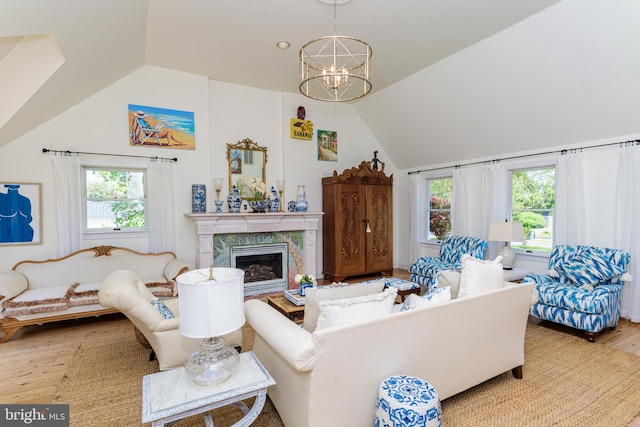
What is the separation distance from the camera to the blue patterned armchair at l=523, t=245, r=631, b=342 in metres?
3.03

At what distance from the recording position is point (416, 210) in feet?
20.3

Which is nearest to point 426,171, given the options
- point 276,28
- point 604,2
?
point 604,2

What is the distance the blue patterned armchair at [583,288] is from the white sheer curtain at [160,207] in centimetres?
444

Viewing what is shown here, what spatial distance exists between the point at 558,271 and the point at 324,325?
3.49 metres

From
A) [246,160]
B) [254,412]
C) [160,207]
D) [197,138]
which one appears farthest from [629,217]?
[160,207]

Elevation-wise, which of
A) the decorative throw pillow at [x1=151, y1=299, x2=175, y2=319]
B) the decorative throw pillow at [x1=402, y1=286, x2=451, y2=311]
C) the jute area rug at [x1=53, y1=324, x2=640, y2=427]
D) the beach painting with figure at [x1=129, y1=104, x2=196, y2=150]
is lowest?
the jute area rug at [x1=53, y1=324, x2=640, y2=427]

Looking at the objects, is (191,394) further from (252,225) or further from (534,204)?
(534,204)

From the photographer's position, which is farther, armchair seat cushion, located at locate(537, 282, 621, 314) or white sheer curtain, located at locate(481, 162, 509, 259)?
white sheer curtain, located at locate(481, 162, 509, 259)

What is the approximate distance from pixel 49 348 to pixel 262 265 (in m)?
2.71

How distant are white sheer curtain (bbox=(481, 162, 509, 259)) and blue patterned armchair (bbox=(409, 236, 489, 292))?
39 centimetres

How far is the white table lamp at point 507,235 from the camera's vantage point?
→ 4211mm

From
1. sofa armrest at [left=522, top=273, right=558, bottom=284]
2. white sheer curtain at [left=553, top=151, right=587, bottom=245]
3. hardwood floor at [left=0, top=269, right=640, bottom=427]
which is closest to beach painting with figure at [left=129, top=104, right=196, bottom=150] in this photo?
hardwood floor at [left=0, top=269, right=640, bottom=427]

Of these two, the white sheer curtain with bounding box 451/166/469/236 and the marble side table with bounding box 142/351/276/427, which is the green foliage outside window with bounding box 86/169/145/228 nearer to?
the marble side table with bounding box 142/351/276/427

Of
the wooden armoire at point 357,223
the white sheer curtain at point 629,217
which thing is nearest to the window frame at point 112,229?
the wooden armoire at point 357,223
